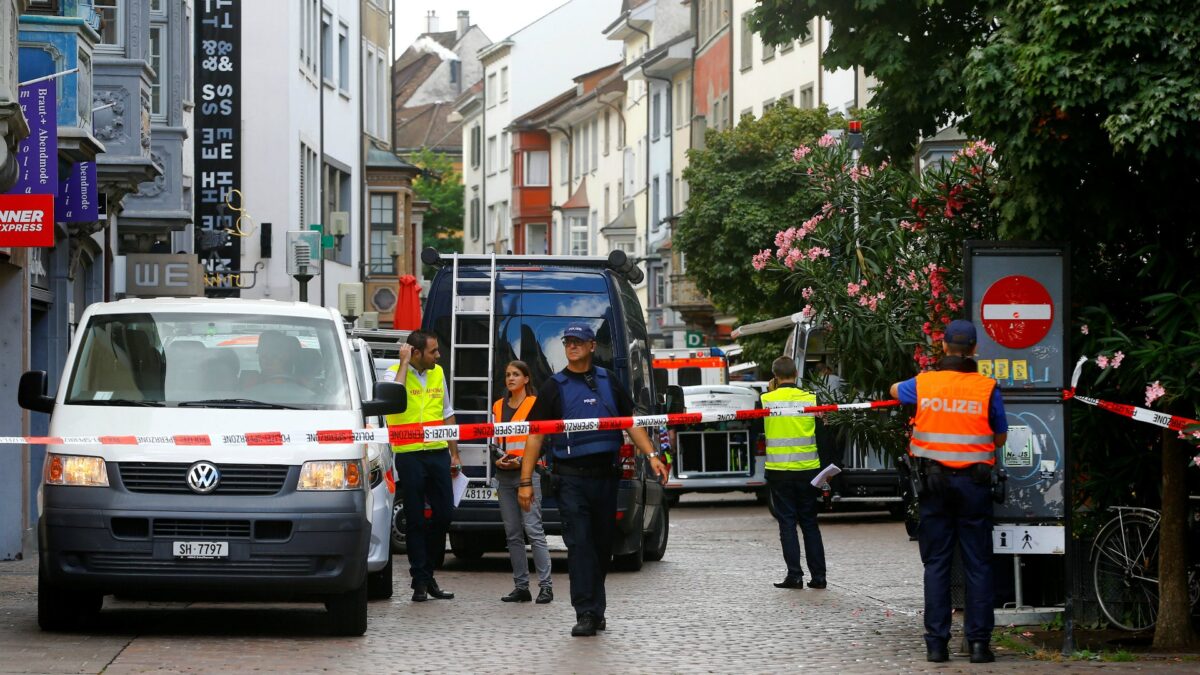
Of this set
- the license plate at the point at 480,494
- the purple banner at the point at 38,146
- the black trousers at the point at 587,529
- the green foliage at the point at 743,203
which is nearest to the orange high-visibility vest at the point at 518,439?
the black trousers at the point at 587,529

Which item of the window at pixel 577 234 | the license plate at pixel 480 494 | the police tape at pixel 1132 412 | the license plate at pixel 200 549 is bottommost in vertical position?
the license plate at pixel 480 494

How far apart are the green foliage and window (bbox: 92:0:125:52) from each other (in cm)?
2270

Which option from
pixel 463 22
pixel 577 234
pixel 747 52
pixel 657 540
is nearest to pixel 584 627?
pixel 657 540

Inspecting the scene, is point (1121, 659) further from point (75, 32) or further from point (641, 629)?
point (75, 32)

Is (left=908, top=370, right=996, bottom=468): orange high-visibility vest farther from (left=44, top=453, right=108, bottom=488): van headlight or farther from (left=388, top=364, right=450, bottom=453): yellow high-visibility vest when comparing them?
(left=388, top=364, right=450, bottom=453): yellow high-visibility vest

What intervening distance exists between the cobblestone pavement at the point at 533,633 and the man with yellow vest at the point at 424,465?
1.12 feet

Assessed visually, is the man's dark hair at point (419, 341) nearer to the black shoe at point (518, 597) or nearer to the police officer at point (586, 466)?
the black shoe at point (518, 597)

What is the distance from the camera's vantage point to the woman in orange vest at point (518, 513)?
1603cm

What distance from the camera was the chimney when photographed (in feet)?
437

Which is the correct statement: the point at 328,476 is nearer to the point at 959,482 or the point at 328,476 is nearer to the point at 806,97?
the point at 959,482

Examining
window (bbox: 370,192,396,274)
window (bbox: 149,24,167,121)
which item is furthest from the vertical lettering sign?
window (bbox: 370,192,396,274)

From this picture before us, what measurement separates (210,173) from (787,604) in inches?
861

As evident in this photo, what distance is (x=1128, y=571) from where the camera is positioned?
1302 centimetres

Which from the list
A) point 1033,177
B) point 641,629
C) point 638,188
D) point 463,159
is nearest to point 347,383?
point 641,629
